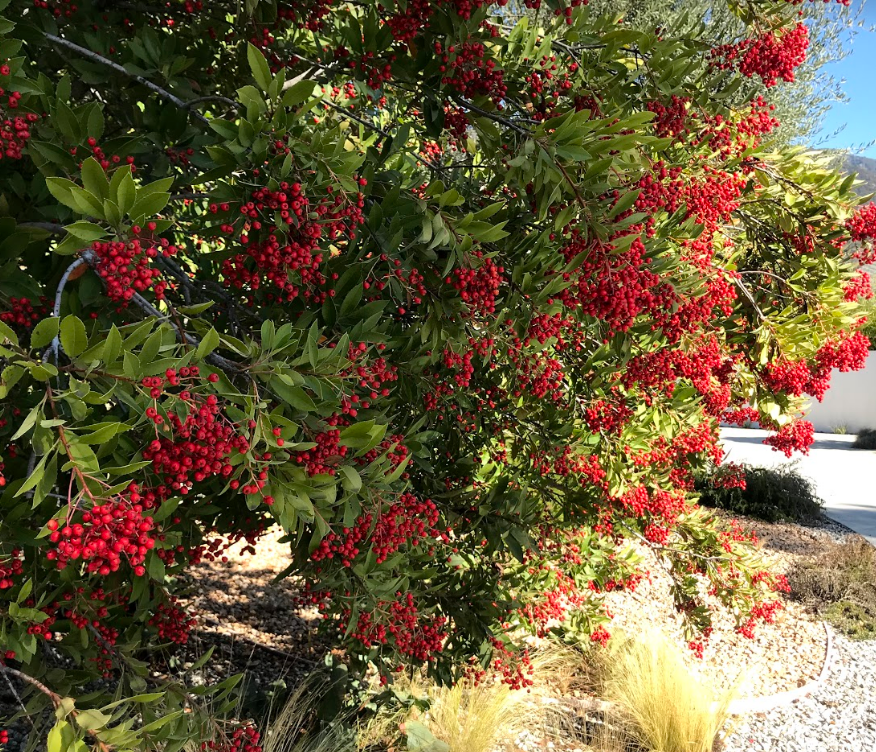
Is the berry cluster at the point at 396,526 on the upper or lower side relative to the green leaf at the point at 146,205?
lower

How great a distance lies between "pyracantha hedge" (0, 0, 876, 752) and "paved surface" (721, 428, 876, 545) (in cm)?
868

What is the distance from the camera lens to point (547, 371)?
253 centimetres

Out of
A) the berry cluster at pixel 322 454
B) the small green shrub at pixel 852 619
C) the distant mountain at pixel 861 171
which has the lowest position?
the small green shrub at pixel 852 619

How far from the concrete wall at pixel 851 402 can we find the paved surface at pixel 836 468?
36.9 inches

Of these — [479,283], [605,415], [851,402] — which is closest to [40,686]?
[479,283]

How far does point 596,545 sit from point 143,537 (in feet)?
11.2

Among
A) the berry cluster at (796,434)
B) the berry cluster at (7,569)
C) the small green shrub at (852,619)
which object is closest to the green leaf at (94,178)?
the berry cluster at (7,569)

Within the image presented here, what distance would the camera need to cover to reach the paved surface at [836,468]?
11422 millimetres

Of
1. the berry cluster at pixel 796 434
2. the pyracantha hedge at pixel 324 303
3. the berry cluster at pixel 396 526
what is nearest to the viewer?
the pyracantha hedge at pixel 324 303

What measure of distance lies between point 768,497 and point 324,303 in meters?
10.5

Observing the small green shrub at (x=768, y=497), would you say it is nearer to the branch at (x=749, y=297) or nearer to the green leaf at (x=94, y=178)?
the branch at (x=749, y=297)

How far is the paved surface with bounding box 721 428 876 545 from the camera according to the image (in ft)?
37.5

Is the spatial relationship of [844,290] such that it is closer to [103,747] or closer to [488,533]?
[488,533]

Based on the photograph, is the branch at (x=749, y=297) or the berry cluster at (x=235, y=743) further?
the branch at (x=749, y=297)
